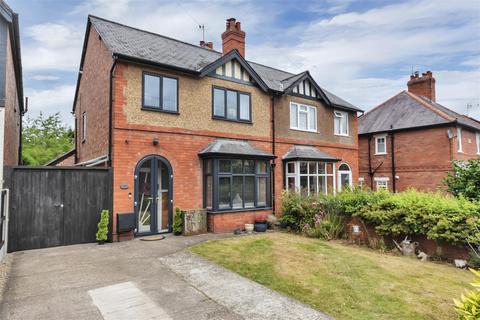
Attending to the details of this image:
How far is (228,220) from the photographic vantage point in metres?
11.3

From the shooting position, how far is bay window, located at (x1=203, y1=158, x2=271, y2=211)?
439 inches

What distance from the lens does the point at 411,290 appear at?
5.45 meters

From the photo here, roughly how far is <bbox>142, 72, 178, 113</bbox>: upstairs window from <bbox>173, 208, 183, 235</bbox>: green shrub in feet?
12.5

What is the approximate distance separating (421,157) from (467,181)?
1088cm

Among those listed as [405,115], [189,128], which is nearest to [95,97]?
[189,128]

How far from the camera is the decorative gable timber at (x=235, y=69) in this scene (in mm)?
12141

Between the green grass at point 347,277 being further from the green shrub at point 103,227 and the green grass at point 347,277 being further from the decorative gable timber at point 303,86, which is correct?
the decorative gable timber at point 303,86

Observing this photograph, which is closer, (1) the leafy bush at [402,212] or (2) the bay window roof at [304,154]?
(1) the leafy bush at [402,212]

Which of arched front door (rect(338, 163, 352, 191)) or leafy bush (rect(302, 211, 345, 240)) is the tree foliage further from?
arched front door (rect(338, 163, 352, 191))

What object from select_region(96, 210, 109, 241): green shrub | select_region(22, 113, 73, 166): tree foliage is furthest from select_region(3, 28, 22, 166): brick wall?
select_region(22, 113, 73, 166): tree foliage

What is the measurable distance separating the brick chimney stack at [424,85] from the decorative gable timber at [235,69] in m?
17.8

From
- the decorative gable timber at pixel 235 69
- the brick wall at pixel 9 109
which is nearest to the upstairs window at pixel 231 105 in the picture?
the decorative gable timber at pixel 235 69

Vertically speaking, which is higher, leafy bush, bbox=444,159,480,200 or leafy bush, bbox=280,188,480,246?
leafy bush, bbox=444,159,480,200

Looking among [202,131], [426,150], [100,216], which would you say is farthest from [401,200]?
[426,150]
